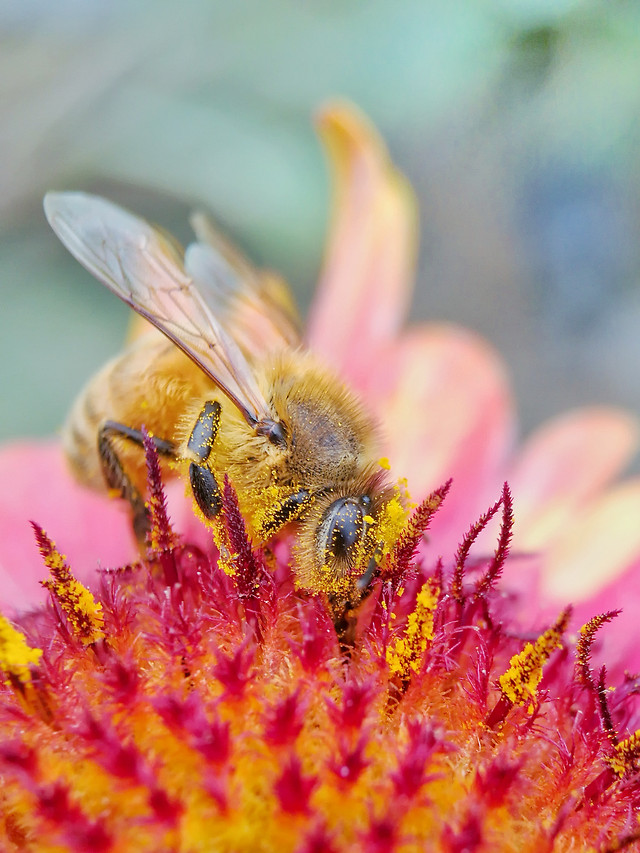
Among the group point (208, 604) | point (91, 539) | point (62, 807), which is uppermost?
point (91, 539)

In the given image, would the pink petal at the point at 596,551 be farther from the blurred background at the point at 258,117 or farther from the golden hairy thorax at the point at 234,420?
the blurred background at the point at 258,117

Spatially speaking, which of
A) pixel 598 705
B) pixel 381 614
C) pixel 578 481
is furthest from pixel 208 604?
pixel 578 481

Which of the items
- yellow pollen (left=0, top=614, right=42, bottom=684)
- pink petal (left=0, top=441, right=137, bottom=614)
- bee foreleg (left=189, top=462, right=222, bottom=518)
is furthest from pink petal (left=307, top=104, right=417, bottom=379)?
yellow pollen (left=0, top=614, right=42, bottom=684)

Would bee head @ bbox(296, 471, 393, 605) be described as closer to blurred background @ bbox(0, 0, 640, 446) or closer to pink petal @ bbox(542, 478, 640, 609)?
pink petal @ bbox(542, 478, 640, 609)

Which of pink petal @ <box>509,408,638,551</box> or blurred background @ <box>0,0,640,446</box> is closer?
pink petal @ <box>509,408,638,551</box>

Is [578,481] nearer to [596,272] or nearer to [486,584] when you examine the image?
[486,584]

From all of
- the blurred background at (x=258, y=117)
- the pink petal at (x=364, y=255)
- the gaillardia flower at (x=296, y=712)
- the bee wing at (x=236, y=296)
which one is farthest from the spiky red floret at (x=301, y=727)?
the blurred background at (x=258, y=117)
